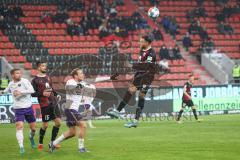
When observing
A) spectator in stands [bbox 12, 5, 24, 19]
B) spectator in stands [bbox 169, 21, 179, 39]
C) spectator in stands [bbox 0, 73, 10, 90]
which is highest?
spectator in stands [bbox 12, 5, 24, 19]

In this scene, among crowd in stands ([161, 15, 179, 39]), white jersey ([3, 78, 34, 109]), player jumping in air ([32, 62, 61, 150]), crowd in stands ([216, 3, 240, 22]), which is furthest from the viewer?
crowd in stands ([216, 3, 240, 22])

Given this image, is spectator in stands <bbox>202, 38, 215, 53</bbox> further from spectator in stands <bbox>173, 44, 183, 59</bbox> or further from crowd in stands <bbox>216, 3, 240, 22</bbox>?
crowd in stands <bbox>216, 3, 240, 22</bbox>

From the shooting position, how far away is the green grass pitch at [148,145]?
48.6 ft

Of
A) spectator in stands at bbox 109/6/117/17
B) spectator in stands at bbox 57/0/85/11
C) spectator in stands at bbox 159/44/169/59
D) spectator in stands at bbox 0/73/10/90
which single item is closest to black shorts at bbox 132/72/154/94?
spectator in stands at bbox 0/73/10/90

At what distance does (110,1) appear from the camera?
4406 centimetres

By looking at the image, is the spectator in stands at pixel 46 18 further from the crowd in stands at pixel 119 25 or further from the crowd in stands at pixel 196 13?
the crowd in stands at pixel 196 13

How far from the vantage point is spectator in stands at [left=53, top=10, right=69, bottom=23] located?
40188mm

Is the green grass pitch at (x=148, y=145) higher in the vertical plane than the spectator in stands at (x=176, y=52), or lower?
lower

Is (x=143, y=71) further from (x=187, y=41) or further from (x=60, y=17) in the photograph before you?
(x=187, y=41)

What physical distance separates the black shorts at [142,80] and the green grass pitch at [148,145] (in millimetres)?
1587

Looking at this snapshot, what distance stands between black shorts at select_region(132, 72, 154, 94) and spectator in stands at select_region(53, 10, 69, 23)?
21.2 metres

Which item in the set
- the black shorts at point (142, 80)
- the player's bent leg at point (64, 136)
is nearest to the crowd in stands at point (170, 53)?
the black shorts at point (142, 80)

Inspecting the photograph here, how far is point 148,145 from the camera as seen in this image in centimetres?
1698

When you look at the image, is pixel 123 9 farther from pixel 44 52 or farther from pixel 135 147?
pixel 135 147
